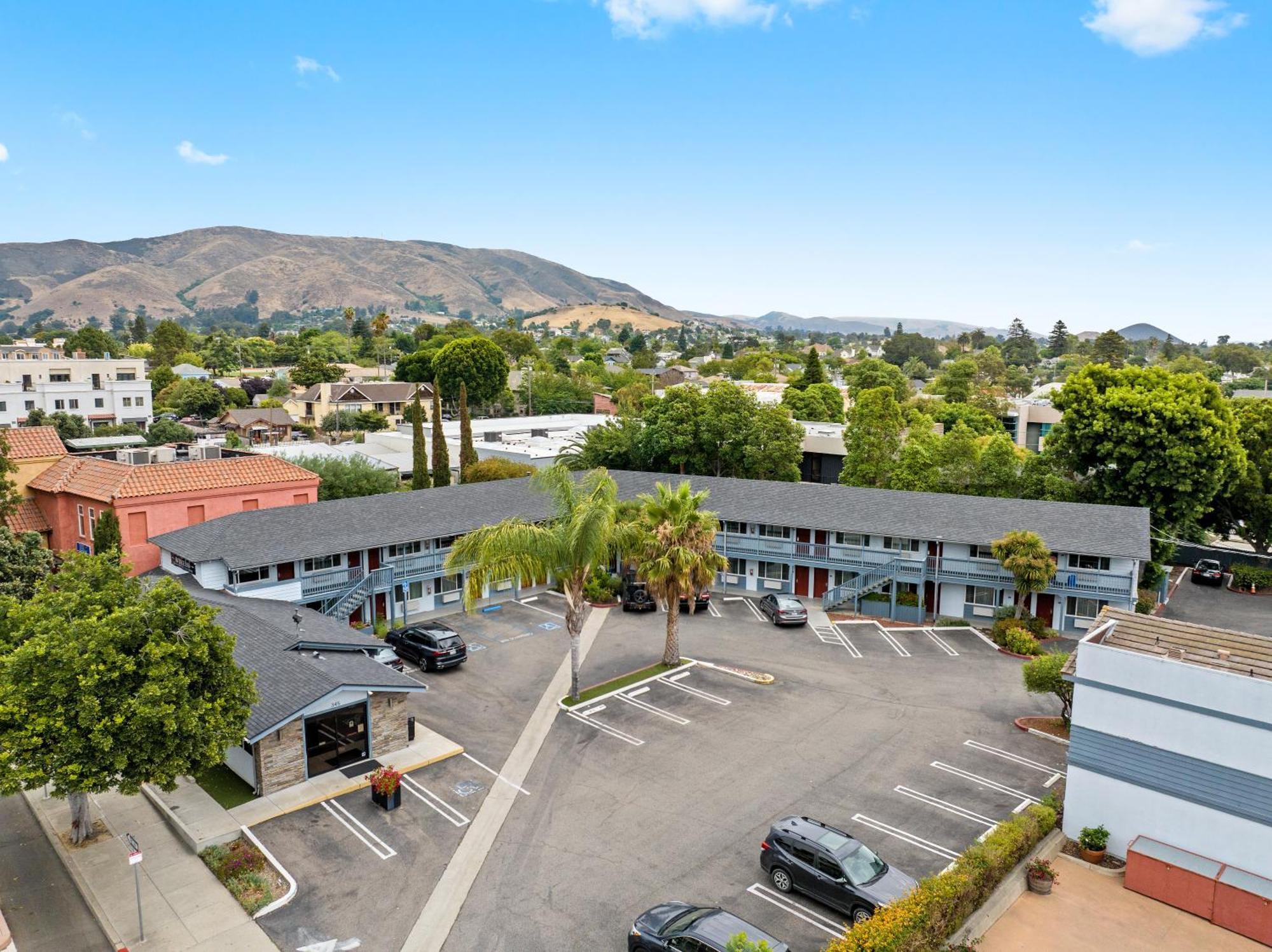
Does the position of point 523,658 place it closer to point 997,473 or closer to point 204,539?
point 204,539

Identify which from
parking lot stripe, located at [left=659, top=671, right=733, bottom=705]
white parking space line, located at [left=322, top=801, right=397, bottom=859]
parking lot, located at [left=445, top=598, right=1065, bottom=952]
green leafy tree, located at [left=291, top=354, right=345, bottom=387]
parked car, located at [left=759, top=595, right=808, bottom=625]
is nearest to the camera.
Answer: parking lot, located at [left=445, top=598, right=1065, bottom=952]

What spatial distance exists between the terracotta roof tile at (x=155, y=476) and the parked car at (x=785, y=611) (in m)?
24.6

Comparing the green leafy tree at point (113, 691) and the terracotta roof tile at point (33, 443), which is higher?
the terracotta roof tile at point (33, 443)

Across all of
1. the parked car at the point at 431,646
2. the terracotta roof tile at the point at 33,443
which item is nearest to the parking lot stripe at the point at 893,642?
the parked car at the point at 431,646

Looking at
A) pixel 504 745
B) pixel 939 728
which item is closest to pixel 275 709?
pixel 504 745

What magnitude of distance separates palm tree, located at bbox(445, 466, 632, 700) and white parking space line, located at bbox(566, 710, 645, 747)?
1196mm

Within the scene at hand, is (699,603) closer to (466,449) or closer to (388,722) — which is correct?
(388,722)

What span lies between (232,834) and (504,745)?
8.14 m

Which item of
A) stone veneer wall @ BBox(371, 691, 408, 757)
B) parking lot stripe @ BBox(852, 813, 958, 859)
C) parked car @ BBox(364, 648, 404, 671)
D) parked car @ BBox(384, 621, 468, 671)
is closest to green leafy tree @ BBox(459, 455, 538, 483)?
parked car @ BBox(384, 621, 468, 671)

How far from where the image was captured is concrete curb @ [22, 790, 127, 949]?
1706cm

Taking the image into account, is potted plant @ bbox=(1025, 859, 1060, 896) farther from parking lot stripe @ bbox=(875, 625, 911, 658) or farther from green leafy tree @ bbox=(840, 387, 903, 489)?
green leafy tree @ bbox=(840, 387, 903, 489)

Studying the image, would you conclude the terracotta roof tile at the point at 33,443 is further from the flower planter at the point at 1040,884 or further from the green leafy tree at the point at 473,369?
the green leafy tree at the point at 473,369

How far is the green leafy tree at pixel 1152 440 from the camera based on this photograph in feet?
140

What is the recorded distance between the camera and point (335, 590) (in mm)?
35656
